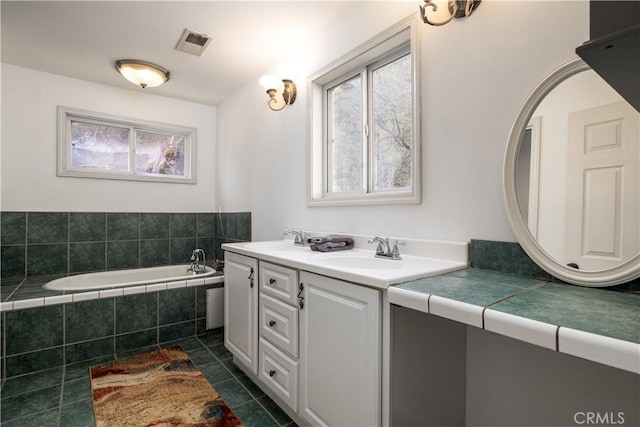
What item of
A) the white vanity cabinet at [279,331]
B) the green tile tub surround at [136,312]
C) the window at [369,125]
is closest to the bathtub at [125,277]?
the green tile tub surround at [136,312]

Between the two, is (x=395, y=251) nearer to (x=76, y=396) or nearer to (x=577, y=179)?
(x=577, y=179)

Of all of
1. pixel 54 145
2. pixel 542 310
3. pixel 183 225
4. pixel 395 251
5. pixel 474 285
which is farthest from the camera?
pixel 183 225

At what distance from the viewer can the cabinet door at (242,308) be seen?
183 centimetres

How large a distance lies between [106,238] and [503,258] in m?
3.51

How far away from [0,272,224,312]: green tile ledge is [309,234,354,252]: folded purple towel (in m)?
1.43

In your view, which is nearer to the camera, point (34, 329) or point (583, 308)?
point (583, 308)

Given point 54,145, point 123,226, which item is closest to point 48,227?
point 123,226

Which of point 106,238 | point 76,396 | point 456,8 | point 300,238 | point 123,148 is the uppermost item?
point 456,8

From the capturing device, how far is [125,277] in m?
3.14

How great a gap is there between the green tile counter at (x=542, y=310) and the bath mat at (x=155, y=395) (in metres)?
1.31

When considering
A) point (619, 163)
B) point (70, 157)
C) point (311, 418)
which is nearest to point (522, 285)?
point (619, 163)

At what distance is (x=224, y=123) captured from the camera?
3641 millimetres

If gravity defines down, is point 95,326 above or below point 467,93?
below

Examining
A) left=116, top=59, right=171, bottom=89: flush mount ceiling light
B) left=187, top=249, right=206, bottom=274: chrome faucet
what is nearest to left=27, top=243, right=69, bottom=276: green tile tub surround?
left=187, top=249, right=206, bottom=274: chrome faucet
